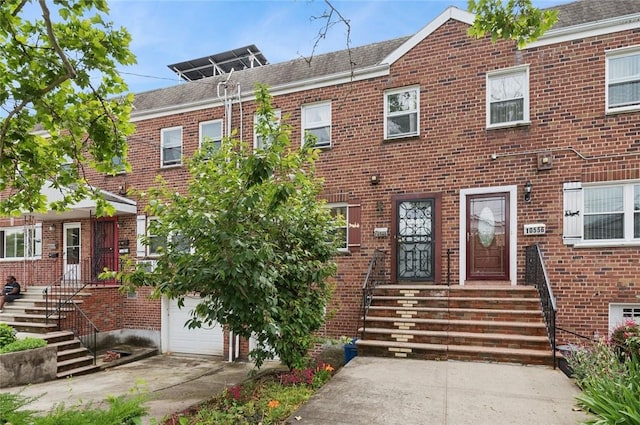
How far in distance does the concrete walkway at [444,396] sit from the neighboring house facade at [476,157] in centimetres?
253

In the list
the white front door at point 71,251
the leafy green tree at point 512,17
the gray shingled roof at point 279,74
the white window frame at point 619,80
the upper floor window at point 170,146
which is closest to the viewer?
the leafy green tree at point 512,17

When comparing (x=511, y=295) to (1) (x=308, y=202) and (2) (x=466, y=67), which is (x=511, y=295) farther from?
(2) (x=466, y=67)

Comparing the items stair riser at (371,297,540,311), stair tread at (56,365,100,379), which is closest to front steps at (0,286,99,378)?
stair tread at (56,365,100,379)

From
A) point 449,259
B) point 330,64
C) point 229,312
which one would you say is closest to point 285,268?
point 229,312

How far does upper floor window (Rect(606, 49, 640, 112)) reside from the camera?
24.8 feet

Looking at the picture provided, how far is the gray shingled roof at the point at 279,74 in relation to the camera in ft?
34.1

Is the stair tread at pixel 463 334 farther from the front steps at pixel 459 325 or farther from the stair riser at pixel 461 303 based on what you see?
the stair riser at pixel 461 303

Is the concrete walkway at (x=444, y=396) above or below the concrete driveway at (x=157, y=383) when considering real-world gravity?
above

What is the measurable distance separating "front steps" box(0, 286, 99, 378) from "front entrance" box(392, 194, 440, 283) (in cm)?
773

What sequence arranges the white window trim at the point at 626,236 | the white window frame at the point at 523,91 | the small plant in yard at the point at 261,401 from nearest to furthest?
the small plant in yard at the point at 261,401 → the white window trim at the point at 626,236 → the white window frame at the point at 523,91

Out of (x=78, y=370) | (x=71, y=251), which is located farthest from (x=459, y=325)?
(x=71, y=251)

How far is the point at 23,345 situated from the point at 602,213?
12190 millimetres

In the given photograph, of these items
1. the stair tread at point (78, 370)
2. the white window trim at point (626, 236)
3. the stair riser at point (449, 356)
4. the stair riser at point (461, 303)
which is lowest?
the stair tread at point (78, 370)

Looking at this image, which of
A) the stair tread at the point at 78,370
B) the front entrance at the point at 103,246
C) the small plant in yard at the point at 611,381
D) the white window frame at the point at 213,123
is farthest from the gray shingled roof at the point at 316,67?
the stair tread at the point at 78,370
